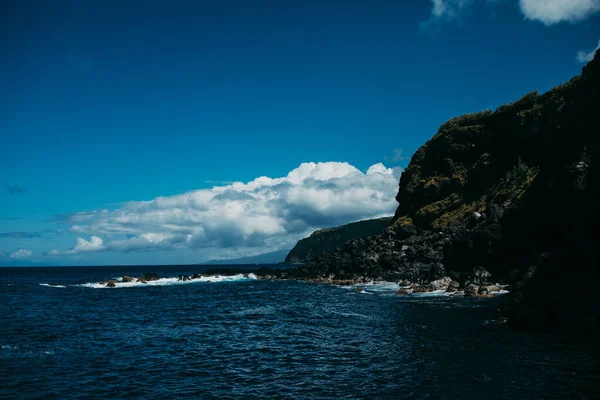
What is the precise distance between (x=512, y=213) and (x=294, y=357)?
49682 millimetres

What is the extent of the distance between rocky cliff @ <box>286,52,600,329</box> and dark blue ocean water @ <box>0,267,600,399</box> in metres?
6.13

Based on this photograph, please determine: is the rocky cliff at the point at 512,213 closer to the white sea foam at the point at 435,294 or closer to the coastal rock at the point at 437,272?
the coastal rock at the point at 437,272

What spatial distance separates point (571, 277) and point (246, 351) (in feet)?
88.3

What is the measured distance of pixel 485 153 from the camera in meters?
118

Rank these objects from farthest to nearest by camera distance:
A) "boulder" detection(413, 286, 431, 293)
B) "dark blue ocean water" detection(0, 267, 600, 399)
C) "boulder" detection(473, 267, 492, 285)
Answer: "boulder" detection(413, 286, 431, 293) → "boulder" detection(473, 267, 492, 285) → "dark blue ocean water" detection(0, 267, 600, 399)

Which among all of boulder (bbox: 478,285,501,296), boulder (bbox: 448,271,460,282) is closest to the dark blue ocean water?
boulder (bbox: 478,285,501,296)

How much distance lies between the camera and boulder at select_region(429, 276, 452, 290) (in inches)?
2533

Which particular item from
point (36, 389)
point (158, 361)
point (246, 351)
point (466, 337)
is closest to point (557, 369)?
point (466, 337)

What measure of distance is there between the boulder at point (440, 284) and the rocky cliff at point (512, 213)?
96 centimetres

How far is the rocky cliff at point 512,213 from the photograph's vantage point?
105 feet

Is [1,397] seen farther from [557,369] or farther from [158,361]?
[557,369]

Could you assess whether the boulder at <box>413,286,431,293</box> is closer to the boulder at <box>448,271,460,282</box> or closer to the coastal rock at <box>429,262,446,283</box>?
the boulder at <box>448,271,460,282</box>

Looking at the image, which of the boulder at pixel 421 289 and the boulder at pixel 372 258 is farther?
the boulder at pixel 372 258

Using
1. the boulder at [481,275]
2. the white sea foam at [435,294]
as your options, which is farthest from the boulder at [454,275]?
the white sea foam at [435,294]
